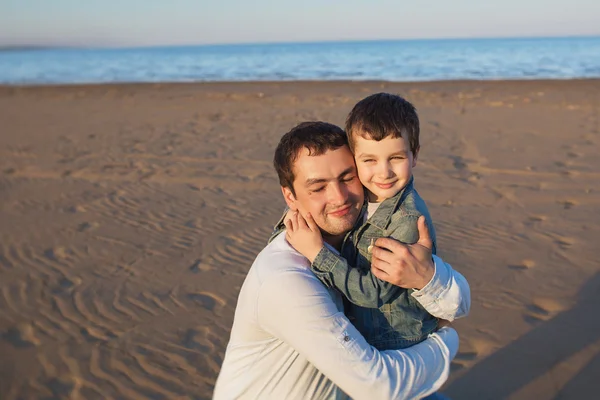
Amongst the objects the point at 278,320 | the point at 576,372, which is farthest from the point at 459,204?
the point at 278,320

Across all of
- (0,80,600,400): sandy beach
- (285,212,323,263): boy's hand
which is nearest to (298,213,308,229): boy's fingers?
(285,212,323,263): boy's hand

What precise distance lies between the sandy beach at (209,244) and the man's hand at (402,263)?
2172 millimetres

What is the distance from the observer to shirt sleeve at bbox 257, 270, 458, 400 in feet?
6.17

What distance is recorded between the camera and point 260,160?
9.76m

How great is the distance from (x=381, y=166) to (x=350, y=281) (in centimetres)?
53

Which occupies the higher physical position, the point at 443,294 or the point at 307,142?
the point at 307,142

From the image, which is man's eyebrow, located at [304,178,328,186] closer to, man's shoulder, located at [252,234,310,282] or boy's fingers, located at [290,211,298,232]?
boy's fingers, located at [290,211,298,232]

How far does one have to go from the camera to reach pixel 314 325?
1.87m

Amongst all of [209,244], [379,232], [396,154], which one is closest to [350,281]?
[379,232]

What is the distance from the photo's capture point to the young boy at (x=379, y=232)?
210 centimetres

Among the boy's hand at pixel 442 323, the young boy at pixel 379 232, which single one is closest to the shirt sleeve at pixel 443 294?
the young boy at pixel 379 232

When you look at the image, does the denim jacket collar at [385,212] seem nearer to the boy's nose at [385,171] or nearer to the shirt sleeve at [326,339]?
the boy's nose at [385,171]

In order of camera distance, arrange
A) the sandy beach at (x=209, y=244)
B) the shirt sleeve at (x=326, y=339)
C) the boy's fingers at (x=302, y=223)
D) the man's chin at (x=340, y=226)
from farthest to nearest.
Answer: the sandy beach at (x=209, y=244) → the man's chin at (x=340, y=226) → the boy's fingers at (x=302, y=223) → the shirt sleeve at (x=326, y=339)

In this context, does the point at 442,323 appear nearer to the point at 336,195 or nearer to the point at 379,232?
the point at 379,232
